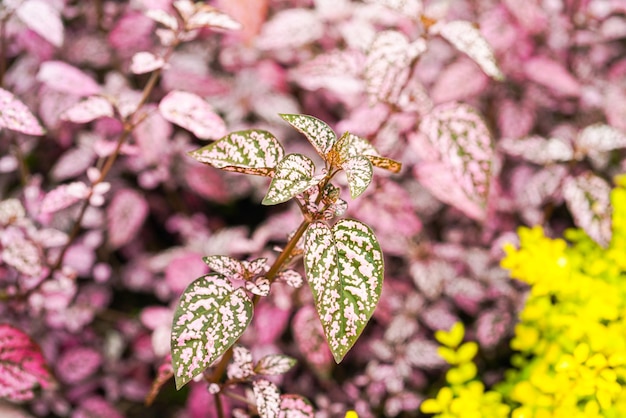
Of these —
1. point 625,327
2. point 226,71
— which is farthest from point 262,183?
point 625,327

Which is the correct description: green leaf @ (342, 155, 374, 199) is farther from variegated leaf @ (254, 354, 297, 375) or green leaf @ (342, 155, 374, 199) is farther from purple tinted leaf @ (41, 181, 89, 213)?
purple tinted leaf @ (41, 181, 89, 213)

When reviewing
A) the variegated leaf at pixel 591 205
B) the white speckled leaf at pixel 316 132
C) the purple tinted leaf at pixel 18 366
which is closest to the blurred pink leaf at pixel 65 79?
the purple tinted leaf at pixel 18 366

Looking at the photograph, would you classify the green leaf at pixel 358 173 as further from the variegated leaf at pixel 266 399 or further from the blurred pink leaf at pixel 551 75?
the blurred pink leaf at pixel 551 75

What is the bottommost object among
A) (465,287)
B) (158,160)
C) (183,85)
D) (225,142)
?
(465,287)

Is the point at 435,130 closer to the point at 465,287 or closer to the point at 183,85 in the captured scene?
the point at 465,287

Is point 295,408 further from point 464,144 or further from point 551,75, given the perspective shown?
point 551,75

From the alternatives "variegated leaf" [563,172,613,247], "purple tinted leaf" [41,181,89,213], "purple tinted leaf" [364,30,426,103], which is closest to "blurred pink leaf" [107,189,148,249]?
"purple tinted leaf" [41,181,89,213]
